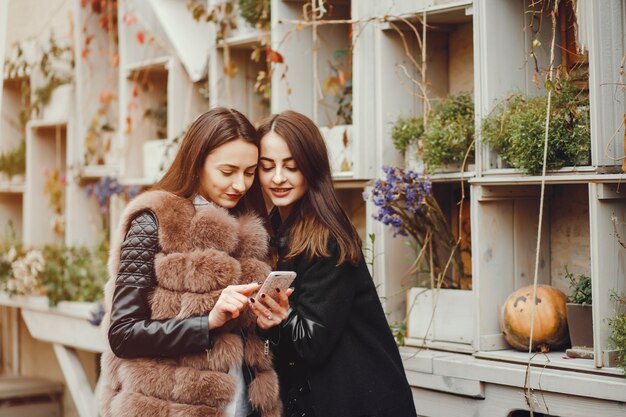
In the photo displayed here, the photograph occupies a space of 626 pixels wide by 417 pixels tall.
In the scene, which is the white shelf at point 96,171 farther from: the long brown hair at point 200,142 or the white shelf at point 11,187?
the long brown hair at point 200,142

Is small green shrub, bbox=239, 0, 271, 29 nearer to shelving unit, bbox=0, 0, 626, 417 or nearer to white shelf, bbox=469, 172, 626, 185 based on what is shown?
shelving unit, bbox=0, 0, 626, 417

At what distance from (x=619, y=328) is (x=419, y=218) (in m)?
0.98

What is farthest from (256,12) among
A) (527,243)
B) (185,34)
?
(527,243)

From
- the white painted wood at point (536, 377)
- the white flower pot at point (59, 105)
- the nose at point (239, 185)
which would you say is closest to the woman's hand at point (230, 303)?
the nose at point (239, 185)

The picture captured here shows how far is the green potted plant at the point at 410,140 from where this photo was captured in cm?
344

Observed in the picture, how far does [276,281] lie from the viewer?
2355mm

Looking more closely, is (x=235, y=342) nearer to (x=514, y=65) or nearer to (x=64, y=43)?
(x=514, y=65)

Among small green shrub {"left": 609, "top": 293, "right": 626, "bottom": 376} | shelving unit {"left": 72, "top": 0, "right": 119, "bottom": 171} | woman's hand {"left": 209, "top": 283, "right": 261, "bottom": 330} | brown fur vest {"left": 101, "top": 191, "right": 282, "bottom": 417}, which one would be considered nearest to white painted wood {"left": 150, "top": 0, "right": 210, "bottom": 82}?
shelving unit {"left": 72, "top": 0, "right": 119, "bottom": 171}

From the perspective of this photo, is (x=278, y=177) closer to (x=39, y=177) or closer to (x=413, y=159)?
(x=413, y=159)

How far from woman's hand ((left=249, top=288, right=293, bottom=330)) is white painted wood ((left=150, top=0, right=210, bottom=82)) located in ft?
7.67

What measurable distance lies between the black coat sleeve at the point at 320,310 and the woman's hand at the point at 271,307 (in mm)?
80

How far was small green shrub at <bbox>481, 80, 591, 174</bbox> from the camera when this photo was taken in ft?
9.58

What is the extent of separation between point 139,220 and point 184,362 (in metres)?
0.41

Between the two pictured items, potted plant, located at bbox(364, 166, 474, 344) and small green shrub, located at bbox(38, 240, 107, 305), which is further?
small green shrub, located at bbox(38, 240, 107, 305)
